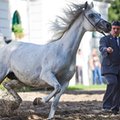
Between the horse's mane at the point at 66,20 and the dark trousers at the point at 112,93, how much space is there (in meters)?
1.73

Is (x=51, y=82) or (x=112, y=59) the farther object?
(x=112, y=59)

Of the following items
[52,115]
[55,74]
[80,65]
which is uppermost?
[55,74]

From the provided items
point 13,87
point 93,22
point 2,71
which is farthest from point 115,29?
point 2,71

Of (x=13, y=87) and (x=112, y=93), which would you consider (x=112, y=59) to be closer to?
(x=112, y=93)

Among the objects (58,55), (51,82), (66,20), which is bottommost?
(51,82)

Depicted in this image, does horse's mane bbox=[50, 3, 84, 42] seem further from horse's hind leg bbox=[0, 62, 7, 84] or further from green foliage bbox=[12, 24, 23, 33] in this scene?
green foliage bbox=[12, 24, 23, 33]

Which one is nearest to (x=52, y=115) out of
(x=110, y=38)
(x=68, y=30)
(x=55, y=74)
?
(x=55, y=74)

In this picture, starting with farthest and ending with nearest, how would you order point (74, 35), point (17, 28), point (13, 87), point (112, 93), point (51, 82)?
point (17, 28), point (112, 93), point (13, 87), point (74, 35), point (51, 82)

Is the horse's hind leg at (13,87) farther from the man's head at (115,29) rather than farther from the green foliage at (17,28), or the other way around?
the green foliage at (17,28)

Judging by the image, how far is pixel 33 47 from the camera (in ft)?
36.4

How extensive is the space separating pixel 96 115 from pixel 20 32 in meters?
18.7

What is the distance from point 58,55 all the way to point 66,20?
2.16 ft

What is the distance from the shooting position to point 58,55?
1067cm

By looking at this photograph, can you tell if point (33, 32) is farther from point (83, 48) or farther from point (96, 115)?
point (96, 115)
